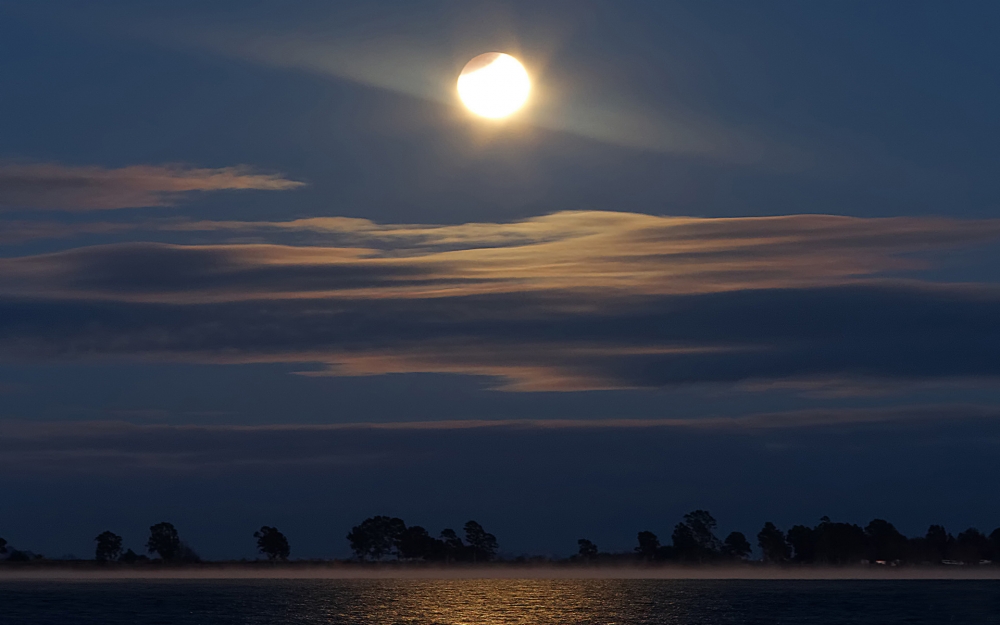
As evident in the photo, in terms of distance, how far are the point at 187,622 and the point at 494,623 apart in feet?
145

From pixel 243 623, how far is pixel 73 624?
2364 cm

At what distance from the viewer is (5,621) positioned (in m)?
200

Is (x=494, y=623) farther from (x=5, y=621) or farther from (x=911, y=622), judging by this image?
(x=5, y=621)

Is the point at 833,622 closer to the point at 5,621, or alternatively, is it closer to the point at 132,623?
the point at 132,623

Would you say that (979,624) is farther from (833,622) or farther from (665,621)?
(665,621)

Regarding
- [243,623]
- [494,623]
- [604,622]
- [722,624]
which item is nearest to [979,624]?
[722,624]

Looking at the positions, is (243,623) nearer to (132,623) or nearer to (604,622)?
(132,623)

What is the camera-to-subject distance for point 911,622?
194 meters

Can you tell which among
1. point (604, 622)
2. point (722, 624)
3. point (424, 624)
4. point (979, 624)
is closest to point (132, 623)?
point (424, 624)

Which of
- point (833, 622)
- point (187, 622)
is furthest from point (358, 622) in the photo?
point (833, 622)

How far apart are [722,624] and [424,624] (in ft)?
137

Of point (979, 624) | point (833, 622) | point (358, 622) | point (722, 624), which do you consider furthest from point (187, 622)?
point (979, 624)

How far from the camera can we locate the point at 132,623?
194 meters

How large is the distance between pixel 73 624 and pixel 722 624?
91132mm
